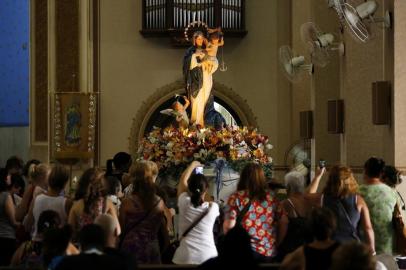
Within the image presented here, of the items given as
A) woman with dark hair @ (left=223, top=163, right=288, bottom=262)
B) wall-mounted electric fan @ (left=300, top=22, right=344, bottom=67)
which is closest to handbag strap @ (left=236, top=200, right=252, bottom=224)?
woman with dark hair @ (left=223, top=163, right=288, bottom=262)

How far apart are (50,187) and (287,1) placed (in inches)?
540

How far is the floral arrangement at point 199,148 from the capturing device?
12.1 meters

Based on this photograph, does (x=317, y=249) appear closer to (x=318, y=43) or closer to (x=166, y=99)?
(x=318, y=43)

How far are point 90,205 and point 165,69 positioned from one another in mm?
13666

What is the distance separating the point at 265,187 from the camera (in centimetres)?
836

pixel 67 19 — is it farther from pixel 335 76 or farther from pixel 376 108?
pixel 376 108

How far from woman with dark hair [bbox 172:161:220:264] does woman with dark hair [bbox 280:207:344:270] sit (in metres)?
1.75

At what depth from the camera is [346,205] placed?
8.48m

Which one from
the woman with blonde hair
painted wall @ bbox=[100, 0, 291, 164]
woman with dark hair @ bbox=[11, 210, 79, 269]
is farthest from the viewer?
painted wall @ bbox=[100, 0, 291, 164]

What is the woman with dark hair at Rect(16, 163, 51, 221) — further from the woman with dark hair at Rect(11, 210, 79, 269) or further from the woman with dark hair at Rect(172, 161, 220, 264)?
the woman with dark hair at Rect(172, 161, 220, 264)

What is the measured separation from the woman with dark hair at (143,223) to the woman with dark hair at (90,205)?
27 centimetres

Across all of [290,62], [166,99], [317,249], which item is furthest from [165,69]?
[317,249]

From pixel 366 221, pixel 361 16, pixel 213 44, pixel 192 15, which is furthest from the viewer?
pixel 192 15

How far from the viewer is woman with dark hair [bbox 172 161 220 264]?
8375 millimetres
